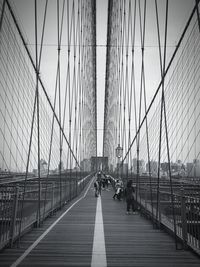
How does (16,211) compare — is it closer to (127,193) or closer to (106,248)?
(106,248)

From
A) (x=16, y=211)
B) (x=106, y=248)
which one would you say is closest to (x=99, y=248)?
(x=106, y=248)

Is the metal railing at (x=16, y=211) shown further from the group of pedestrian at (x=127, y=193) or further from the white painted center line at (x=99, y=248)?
the group of pedestrian at (x=127, y=193)

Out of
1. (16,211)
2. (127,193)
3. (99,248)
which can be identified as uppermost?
(127,193)

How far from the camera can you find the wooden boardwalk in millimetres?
4027

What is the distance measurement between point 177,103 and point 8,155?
26.6ft

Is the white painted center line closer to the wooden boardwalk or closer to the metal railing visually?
the wooden boardwalk

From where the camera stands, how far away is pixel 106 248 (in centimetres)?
474

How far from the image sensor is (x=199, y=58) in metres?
13.4

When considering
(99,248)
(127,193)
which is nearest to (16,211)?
(99,248)

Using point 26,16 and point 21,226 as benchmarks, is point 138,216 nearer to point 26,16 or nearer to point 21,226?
point 21,226

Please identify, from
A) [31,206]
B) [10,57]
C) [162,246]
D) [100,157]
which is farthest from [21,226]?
[100,157]

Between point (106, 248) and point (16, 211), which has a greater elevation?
point (16, 211)

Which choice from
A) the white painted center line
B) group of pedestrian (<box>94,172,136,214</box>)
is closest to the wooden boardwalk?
the white painted center line

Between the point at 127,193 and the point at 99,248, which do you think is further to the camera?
the point at 127,193
